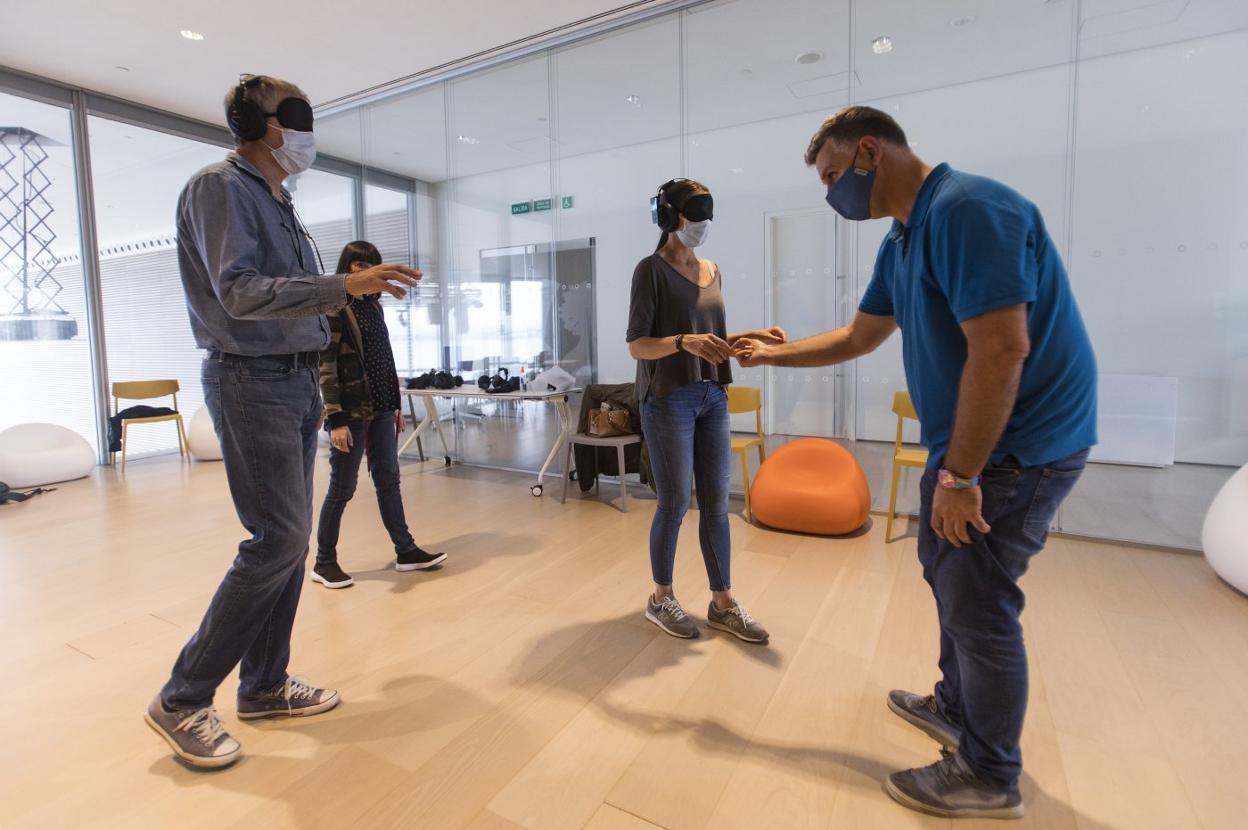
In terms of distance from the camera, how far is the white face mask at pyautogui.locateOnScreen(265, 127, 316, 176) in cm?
174

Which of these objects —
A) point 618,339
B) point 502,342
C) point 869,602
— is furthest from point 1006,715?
point 502,342

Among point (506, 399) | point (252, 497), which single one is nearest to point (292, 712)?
point (252, 497)

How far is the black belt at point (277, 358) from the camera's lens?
1629 millimetres

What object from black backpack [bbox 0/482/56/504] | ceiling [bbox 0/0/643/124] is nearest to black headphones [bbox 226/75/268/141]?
ceiling [bbox 0/0/643/124]

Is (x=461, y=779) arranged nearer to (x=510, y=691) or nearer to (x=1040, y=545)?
(x=510, y=691)

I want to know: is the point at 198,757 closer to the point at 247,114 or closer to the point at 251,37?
the point at 247,114

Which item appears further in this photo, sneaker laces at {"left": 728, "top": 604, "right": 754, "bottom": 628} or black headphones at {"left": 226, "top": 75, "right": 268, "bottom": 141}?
A: sneaker laces at {"left": 728, "top": 604, "right": 754, "bottom": 628}

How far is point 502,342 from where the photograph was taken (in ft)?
18.9

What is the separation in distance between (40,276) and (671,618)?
681cm

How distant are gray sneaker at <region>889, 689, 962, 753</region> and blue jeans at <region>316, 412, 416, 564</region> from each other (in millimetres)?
2334

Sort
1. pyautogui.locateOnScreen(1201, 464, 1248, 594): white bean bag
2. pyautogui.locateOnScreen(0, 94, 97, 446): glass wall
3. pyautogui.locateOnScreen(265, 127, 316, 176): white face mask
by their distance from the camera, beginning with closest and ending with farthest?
pyautogui.locateOnScreen(265, 127, 316, 176): white face mask
pyautogui.locateOnScreen(1201, 464, 1248, 594): white bean bag
pyautogui.locateOnScreen(0, 94, 97, 446): glass wall

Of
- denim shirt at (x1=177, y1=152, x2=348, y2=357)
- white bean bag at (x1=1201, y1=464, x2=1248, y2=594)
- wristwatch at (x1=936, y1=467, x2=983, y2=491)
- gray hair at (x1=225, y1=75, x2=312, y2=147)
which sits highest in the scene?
gray hair at (x1=225, y1=75, x2=312, y2=147)

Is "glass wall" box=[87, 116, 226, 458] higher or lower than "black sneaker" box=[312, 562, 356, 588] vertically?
higher

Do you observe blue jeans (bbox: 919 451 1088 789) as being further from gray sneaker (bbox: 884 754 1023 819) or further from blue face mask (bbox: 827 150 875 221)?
blue face mask (bbox: 827 150 875 221)
